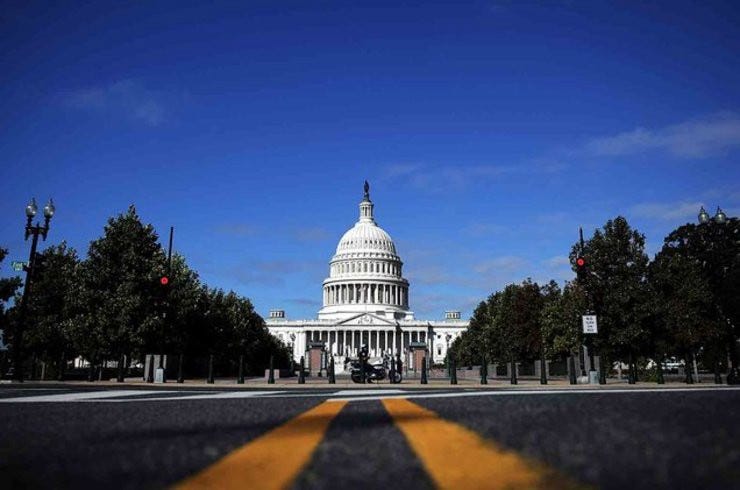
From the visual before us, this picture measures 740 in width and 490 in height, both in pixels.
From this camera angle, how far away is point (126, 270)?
4188 cm

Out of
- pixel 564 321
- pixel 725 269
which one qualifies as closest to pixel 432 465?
pixel 564 321

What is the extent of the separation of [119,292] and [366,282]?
4436 inches

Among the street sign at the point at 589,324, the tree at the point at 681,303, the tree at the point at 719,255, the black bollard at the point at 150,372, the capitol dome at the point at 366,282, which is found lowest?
the black bollard at the point at 150,372

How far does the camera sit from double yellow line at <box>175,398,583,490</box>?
181cm

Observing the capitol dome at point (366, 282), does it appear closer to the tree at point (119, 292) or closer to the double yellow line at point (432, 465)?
the tree at point (119, 292)

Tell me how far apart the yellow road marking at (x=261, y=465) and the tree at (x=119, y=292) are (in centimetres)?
4095

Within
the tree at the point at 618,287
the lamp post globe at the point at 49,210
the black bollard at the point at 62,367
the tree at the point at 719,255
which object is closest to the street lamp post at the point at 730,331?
the tree at the point at 719,255

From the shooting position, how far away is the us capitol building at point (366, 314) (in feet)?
466

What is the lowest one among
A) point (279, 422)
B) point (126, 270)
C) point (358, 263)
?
point (279, 422)

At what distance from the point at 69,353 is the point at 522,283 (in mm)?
45786

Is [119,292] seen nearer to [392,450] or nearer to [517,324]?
[517,324]

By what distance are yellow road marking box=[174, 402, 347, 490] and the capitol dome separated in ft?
473

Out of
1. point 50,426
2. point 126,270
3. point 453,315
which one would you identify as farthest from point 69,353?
point 453,315

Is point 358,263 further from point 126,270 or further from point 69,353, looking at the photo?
point 126,270
